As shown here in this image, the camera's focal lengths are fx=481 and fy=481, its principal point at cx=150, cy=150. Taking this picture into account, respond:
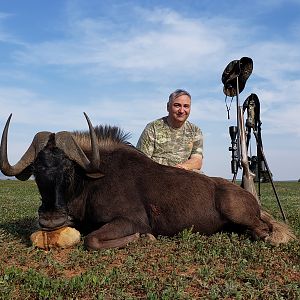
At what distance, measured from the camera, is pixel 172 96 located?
8438mm

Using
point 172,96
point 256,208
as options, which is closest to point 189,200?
point 256,208

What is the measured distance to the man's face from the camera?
27.0ft

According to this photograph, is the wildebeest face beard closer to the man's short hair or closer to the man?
the man

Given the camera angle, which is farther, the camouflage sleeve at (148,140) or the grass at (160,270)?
the camouflage sleeve at (148,140)

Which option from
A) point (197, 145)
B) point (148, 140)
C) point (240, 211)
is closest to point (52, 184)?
point (240, 211)

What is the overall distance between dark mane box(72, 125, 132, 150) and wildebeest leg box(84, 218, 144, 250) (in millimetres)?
1352

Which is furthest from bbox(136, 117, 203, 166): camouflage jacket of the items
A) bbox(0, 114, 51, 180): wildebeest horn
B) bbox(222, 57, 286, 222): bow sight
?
bbox(0, 114, 51, 180): wildebeest horn

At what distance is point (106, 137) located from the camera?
23.0 ft

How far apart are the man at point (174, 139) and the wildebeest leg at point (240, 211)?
6.39ft

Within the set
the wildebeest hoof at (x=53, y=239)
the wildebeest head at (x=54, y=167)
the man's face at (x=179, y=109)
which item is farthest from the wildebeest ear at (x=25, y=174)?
the man's face at (x=179, y=109)

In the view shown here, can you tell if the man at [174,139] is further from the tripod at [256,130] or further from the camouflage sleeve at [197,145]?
the tripod at [256,130]

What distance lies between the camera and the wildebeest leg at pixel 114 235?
219 inches

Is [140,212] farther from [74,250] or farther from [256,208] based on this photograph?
[256,208]

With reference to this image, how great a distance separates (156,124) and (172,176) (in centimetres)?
210
